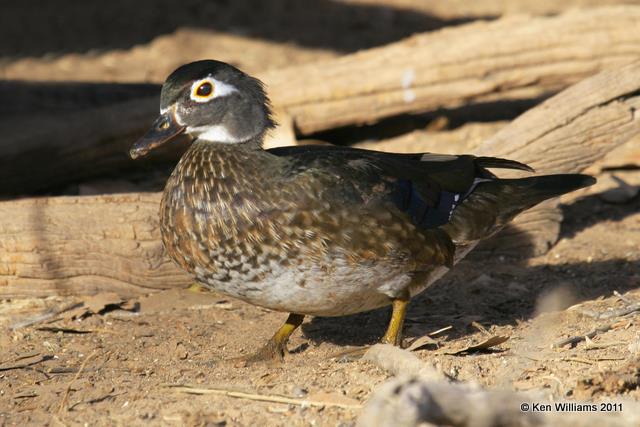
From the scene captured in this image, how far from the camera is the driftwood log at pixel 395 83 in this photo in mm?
6891

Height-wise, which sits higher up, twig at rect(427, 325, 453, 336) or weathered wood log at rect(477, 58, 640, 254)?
weathered wood log at rect(477, 58, 640, 254)

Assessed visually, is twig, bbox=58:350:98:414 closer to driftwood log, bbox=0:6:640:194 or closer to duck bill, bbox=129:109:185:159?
duck bill, bbox=129:109:185:159

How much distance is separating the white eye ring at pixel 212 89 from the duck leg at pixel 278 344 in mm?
1127

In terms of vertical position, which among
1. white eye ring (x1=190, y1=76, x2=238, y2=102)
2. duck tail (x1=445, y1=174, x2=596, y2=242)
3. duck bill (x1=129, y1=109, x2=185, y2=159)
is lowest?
duck tail (x1=445, y1=174, x2=596, y2=242)

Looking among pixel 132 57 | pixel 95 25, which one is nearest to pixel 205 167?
pixel 132 57

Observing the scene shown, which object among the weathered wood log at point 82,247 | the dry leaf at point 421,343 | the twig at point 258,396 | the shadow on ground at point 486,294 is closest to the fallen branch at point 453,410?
the twig at point 258,396

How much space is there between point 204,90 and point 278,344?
124 cm

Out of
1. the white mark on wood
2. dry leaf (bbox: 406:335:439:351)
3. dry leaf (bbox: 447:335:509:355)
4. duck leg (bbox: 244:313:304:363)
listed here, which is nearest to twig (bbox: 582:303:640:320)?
dry leaf (bbox: 447:335:509:355)

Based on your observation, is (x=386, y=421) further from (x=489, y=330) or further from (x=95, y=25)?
(x=95, y=25)

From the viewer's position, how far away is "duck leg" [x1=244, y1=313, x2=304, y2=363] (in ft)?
15.4

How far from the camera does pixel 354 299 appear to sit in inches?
177

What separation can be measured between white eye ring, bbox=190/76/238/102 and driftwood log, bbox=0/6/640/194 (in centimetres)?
246

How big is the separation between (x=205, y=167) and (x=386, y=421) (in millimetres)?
2102

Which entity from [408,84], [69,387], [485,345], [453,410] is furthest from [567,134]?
[453,410]
